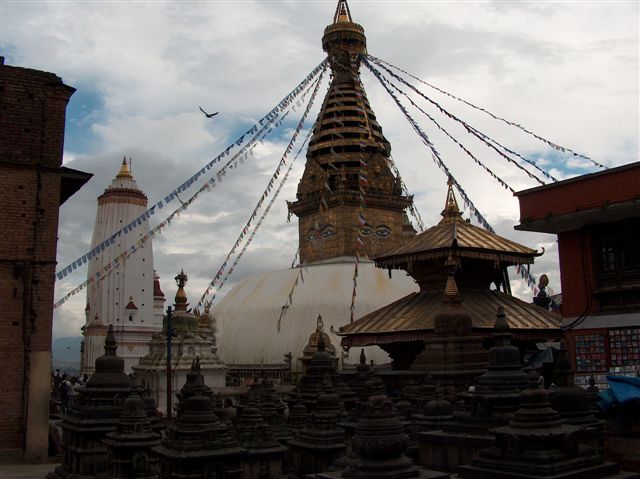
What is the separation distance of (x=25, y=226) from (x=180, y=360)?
10.5m

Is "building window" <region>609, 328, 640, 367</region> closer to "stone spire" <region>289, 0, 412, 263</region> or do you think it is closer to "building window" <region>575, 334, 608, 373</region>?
"building window" <region>575, 334, 608, 373</region>

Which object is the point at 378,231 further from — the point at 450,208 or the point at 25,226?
the point at 25,226

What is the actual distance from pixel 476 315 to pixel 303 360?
26.2 feet

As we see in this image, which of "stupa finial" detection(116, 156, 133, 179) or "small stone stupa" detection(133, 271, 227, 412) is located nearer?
"small stone stupa" detection(133, 271, 227, 412)

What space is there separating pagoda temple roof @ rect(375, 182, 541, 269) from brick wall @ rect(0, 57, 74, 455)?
8.82 meters

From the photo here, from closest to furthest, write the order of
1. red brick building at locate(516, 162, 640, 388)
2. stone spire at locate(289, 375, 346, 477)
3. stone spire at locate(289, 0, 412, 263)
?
1. stone spire at locate(289, 375, 346, 477)
2. red brick building at locate(516, 162, 640, 388)
3. stone spire at locate(289, 0, 412, 263)

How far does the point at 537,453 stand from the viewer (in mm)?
5656

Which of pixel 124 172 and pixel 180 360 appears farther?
pixel 124 172

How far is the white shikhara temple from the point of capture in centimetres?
4266

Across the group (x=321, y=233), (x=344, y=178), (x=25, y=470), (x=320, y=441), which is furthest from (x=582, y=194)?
(x=321, y=233)

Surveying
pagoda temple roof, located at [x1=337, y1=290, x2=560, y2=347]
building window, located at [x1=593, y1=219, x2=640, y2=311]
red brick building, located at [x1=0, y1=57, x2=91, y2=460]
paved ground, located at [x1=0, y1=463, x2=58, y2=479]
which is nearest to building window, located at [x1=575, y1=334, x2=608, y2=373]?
building window, located at [x1=593, y1=219, x2=640, y2=311]

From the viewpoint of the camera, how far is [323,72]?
25.0m

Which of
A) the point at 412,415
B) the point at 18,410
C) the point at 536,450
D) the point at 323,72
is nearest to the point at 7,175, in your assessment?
the point at 18,410

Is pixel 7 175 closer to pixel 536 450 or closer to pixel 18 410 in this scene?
pixel 18 410
